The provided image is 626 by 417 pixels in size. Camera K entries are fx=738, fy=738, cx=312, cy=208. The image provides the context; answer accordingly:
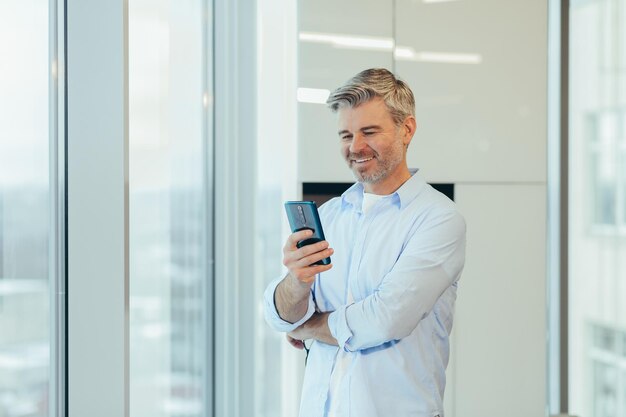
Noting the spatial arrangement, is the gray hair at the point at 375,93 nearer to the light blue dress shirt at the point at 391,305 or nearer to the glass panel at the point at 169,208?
the light blue dress shirt at the point at 391,305

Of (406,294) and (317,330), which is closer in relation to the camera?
(406,294)

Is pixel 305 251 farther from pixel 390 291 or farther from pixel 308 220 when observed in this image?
pixel 390 291

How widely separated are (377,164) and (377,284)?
317 millimetres

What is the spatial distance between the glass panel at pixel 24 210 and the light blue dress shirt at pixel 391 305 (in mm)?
589

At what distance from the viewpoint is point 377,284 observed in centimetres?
193

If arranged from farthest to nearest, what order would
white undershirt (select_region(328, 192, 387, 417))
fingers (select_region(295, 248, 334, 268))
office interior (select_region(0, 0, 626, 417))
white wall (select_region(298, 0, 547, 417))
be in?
white wall (select_region(298, 0, 547, 417)) < office interior (select_region(0, 0, 626, 417)) < white undershirt (select_region(328, 192, 387, 417)) < fingers (select_region(295, 248, 334, 268))

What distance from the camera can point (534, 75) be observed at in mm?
3332

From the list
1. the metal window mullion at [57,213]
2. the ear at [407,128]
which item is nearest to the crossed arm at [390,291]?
the ear at [407,128]

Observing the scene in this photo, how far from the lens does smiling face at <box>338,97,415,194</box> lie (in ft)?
6.34

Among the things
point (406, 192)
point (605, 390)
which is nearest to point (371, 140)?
point (406, 192)

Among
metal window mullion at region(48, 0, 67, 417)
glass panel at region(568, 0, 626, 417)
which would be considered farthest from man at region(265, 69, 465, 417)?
glass panel at region(568, 0, 626, 417)

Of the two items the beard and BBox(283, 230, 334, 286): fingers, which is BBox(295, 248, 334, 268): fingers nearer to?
BBox(283, 230, 334, 286): fingers

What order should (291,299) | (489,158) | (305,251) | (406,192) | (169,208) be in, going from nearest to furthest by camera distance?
(305,251), (291,299), (406,192), (169,208), (489,158)

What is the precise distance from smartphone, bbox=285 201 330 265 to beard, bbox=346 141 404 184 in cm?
23
